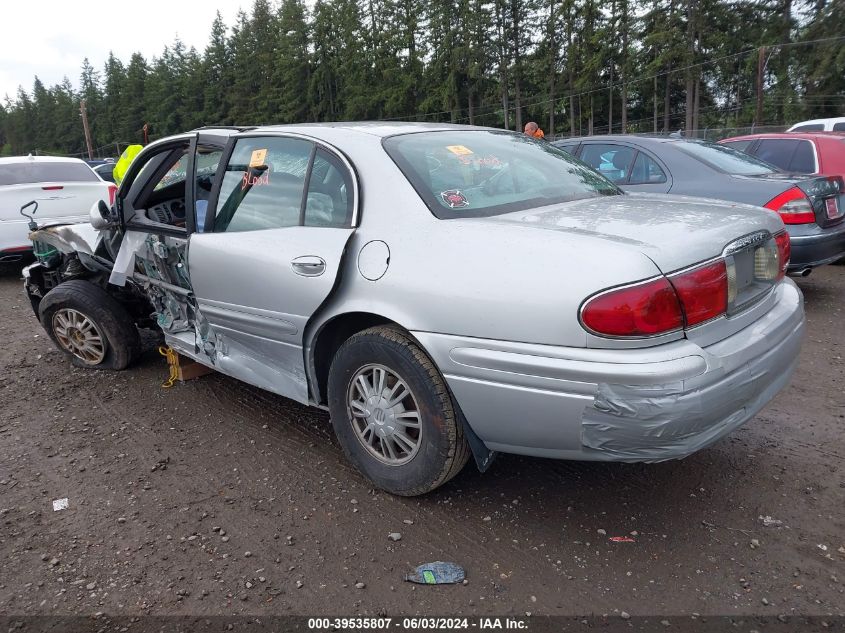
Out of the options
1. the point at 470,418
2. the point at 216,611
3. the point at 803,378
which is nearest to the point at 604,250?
the point at 470,418

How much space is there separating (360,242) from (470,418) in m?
0.91

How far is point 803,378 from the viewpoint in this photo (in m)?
4.33

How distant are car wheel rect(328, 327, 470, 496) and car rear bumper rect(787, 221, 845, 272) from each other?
4.68 metres

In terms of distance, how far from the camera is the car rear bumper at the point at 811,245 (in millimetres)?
5922

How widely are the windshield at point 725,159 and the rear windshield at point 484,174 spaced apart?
3383 mm

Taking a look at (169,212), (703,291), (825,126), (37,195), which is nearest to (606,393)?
(703,291)

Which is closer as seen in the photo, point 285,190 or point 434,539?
point 434,539

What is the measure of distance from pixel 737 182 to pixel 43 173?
859cm

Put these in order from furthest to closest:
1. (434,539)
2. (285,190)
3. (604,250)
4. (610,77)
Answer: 1. (610,77)
2. (285,190)
3. (434,539)
4. (604,250)

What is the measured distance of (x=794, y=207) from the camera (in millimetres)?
5973

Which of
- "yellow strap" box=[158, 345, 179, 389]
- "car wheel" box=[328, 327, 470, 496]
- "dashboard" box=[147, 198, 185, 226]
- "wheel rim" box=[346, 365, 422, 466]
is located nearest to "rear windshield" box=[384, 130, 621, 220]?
"car wheel" box=[328, 327, 470, 496]

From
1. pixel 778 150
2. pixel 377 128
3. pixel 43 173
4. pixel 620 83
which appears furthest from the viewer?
pixel 620 83

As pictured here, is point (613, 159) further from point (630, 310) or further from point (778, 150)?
point (630, 310)

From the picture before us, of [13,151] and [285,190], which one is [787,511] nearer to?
[285,190]
